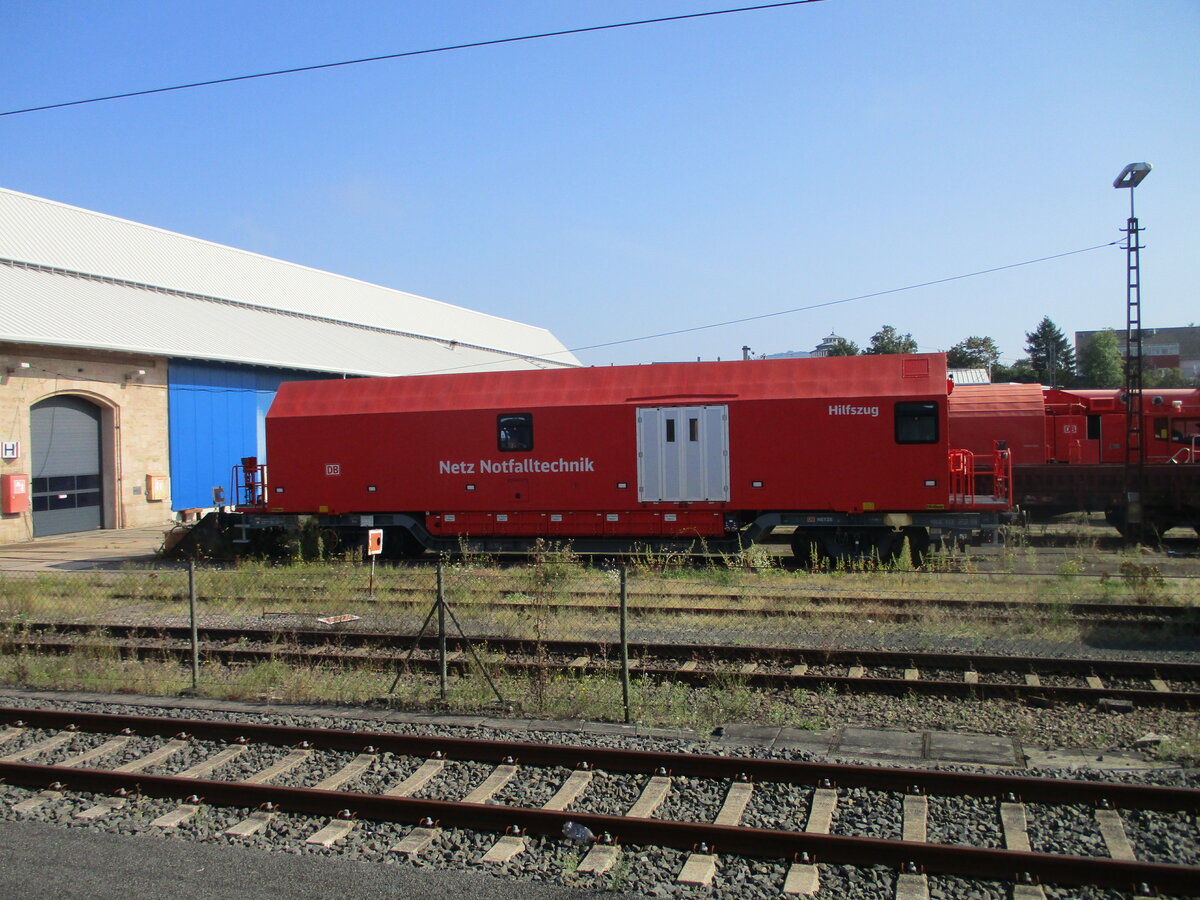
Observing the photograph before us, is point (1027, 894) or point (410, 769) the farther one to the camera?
point (410, 769)

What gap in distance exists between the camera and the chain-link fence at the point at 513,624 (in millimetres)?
9625

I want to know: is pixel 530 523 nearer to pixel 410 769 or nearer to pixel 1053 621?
pixel 1053 621

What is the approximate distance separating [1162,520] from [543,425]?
567 inches

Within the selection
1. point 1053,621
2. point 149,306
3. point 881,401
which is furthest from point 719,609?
point 149,306

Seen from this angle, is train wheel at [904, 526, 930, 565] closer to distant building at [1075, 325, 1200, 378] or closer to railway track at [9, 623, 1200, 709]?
railway track at [9, 623, 1200, 709]

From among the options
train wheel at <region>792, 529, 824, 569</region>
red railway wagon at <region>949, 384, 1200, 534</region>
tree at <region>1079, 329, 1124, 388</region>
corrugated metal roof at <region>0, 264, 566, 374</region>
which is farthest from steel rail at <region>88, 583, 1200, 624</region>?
tree at <region>1079, 329, 1124, 388</region>

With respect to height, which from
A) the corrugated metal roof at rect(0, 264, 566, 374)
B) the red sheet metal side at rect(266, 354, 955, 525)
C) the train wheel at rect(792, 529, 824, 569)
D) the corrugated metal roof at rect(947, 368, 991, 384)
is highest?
the corrugated metal roof at rect(0, 264, 566, 374)

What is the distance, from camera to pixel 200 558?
67.6 ft

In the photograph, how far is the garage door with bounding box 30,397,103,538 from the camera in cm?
2655

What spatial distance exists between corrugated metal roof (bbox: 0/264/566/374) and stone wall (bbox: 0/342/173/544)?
2.47 ft

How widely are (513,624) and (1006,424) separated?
16095 mm

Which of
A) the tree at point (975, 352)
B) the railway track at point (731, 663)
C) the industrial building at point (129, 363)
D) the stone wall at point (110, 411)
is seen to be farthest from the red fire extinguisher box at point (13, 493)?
the tree at point (975, 352)

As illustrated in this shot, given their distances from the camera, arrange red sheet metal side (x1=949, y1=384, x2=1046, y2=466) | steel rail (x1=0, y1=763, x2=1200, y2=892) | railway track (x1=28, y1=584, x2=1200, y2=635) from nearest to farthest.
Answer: steel rail (x1=0, y1=763, x2=1200, y2=892)
railway track (x1=28, y1=584, x2=1200, y2=635)
red sheet metal side (x1=949, y1=384, x2=1046, y2=466)

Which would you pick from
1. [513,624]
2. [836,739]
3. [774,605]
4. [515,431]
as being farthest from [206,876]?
[515,431]
